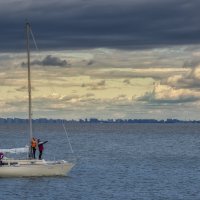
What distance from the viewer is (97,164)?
110 m

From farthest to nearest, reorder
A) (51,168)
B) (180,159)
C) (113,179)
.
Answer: (180,159) < (113,179) < (51,168)

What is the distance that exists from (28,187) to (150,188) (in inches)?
522

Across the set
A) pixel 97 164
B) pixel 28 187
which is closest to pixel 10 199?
pixel 28 187

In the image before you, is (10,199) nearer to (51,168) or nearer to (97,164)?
(51,168)

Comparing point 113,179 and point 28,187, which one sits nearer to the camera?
point 28,187

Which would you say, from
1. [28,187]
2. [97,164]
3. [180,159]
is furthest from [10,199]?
[180,159]

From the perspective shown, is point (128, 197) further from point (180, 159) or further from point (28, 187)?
point (180, 159)

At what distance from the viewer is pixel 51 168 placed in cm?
8219

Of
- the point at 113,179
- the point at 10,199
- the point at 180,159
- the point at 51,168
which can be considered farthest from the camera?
the point at 180,159

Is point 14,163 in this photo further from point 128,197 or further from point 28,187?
point 128,197

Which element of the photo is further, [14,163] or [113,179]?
[113,179]

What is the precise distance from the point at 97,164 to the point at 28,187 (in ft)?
105

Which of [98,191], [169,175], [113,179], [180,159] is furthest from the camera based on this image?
[180,159]

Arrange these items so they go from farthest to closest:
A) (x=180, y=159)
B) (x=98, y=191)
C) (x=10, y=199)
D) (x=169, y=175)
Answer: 1. (x=180, y=159)
2. (x=169, y=175)
3. (x=98, y=191)
4. (x=10, y=199)
